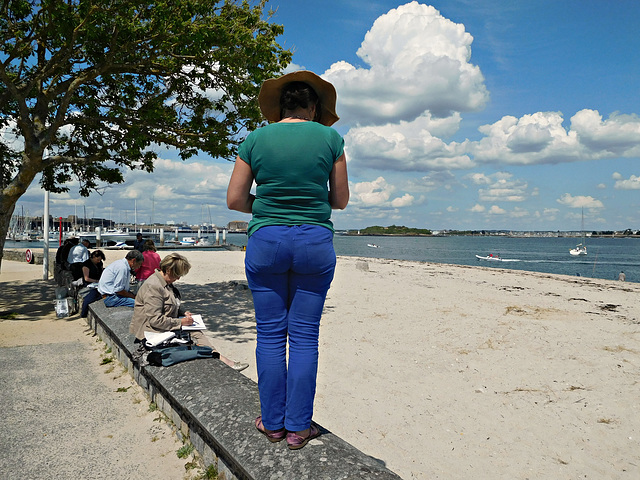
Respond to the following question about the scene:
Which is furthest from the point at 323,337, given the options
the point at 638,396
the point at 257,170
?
the point at 257,170

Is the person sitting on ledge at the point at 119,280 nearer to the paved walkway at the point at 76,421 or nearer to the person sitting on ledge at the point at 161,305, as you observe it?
the paved walkway at the point at 76,421

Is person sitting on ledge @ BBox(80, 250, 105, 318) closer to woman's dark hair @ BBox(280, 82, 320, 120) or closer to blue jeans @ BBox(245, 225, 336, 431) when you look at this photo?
blue jeans @ BBox(245, 225, 336, 431)

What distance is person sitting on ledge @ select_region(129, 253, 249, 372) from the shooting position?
14.9 feet

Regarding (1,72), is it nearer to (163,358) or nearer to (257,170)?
(163,358)

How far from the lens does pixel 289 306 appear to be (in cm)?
229

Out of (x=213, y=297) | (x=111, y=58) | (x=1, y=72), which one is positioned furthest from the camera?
(x=213, y=297)

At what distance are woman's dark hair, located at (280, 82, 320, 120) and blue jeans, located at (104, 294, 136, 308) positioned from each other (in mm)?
5762

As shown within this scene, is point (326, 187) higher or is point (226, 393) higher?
point (326, 187)

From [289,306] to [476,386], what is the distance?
13.7ft

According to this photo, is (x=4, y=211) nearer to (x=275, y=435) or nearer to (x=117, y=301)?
(x=117, y=301)

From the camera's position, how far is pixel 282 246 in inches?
82.0

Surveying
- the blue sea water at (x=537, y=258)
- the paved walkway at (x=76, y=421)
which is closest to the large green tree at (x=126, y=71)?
the paved walkway at (x=76, y=421)

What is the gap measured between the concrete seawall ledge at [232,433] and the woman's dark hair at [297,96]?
1877 mm

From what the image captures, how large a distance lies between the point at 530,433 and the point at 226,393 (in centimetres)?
319
